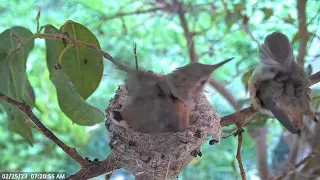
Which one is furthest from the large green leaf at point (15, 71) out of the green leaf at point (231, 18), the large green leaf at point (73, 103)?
the green leaf at point (231, 18)

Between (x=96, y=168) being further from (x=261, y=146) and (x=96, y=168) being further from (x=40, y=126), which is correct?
(x=261, y=146)

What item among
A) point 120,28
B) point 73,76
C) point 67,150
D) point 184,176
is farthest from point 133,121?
point 120,28

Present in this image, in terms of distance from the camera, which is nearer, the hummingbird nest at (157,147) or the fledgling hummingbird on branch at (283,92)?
the fledgling hummingbird on branch at (283,92)

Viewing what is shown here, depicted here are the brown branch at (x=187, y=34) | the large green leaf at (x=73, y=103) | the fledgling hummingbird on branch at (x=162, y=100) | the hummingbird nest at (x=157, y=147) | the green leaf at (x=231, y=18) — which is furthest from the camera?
the brown branch at (x=187, y=34)

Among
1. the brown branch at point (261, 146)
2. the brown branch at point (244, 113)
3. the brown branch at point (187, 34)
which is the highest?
the brown branch at point (187, 34)

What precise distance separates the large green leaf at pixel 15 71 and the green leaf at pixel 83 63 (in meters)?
0.11

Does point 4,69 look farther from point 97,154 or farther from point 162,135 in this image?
point 97,154

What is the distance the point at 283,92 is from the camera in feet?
2.80

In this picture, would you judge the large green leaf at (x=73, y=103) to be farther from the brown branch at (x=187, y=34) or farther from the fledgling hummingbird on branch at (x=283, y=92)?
the brown branch at (x=187, y=34)

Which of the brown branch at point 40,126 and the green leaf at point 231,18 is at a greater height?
the green leaf at point 231,18

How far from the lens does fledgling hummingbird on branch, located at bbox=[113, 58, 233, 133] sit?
76 cm

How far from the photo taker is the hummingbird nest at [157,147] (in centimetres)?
98

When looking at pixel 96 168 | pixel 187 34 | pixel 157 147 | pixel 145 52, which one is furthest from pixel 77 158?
pixel 145 52

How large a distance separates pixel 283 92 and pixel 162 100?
0.77ft
